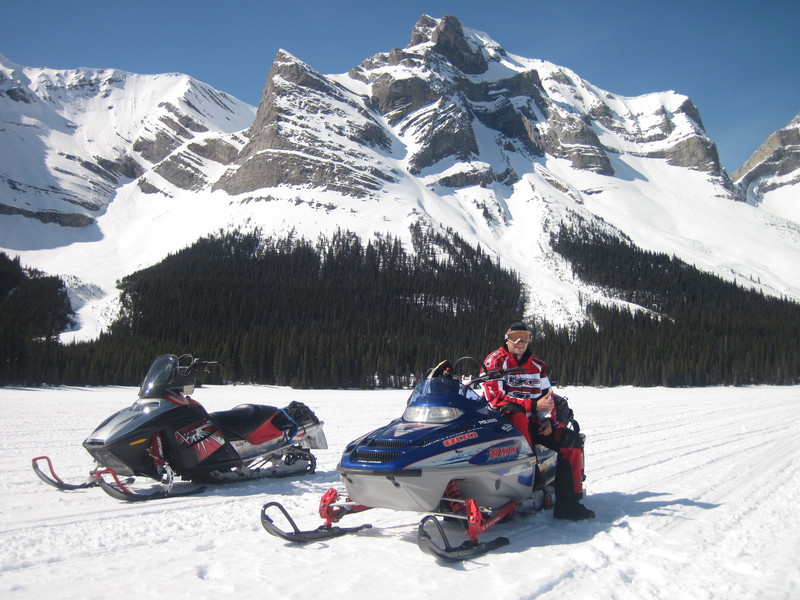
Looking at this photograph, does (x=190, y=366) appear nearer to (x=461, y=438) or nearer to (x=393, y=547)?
(x=393, y=547)

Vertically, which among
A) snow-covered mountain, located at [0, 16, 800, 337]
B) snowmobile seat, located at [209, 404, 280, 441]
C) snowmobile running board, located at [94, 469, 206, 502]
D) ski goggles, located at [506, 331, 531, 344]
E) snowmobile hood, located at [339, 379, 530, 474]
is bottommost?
snowmobile running board, located at [94, 469, 206, 502]

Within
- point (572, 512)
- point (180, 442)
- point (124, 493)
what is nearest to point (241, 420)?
point (180, 442)

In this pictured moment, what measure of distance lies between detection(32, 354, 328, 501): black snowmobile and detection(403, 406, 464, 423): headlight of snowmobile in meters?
3.33

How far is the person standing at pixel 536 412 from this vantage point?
5.79m

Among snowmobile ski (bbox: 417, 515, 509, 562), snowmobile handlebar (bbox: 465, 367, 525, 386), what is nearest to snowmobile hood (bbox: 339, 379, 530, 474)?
snowmobile handlebar (bbox: 465, 367, 525, 386)

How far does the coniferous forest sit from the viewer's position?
58.8m

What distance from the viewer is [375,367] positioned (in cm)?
6238

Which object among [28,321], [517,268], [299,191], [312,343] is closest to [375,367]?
[312,343]

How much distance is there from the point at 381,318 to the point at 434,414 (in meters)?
86.5

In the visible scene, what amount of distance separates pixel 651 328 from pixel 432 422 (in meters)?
87.5

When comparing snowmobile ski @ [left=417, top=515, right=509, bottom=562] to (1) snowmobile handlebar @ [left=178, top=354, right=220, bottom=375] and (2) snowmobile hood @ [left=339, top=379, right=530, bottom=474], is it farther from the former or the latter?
(1) snowmobile handlebar @ [left=178, top=354, right=220, bottom=375]

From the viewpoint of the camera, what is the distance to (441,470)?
15.4 ft

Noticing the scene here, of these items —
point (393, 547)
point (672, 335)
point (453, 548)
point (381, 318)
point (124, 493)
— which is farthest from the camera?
point (381, 318)

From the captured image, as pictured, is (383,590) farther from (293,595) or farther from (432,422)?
(432,422)
